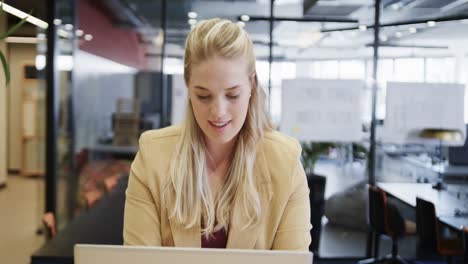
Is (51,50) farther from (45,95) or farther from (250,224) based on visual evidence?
(250,224)

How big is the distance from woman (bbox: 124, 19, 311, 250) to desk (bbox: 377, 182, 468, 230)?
2908mm

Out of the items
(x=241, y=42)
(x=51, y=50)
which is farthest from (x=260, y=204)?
(x=51, y=50)

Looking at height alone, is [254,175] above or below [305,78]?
below

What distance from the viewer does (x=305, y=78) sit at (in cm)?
562

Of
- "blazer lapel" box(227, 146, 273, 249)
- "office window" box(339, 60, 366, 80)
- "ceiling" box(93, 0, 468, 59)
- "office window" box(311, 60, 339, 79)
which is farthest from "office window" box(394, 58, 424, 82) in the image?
"blazer lapel" box(227, 146, 273, 249)

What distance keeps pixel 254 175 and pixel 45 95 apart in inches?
184

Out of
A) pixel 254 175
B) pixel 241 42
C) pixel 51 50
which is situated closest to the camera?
pixel 241 42

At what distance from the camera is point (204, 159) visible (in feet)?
4.76

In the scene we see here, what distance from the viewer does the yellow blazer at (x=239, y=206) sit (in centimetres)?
138

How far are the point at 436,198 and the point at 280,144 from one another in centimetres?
396

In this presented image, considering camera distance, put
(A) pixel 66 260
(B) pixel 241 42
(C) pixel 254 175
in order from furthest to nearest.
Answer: (A) pixel 66 260
(C) pixel 254 175
(B) pixel 241 42

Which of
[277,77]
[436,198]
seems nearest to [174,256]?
[436,198]

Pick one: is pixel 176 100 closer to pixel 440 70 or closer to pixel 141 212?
pixel 440 70

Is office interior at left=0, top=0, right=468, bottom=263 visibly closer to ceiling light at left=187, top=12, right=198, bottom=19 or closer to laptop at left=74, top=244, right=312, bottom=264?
ceiling light at left=187, top=12, right=198, bottom=19
